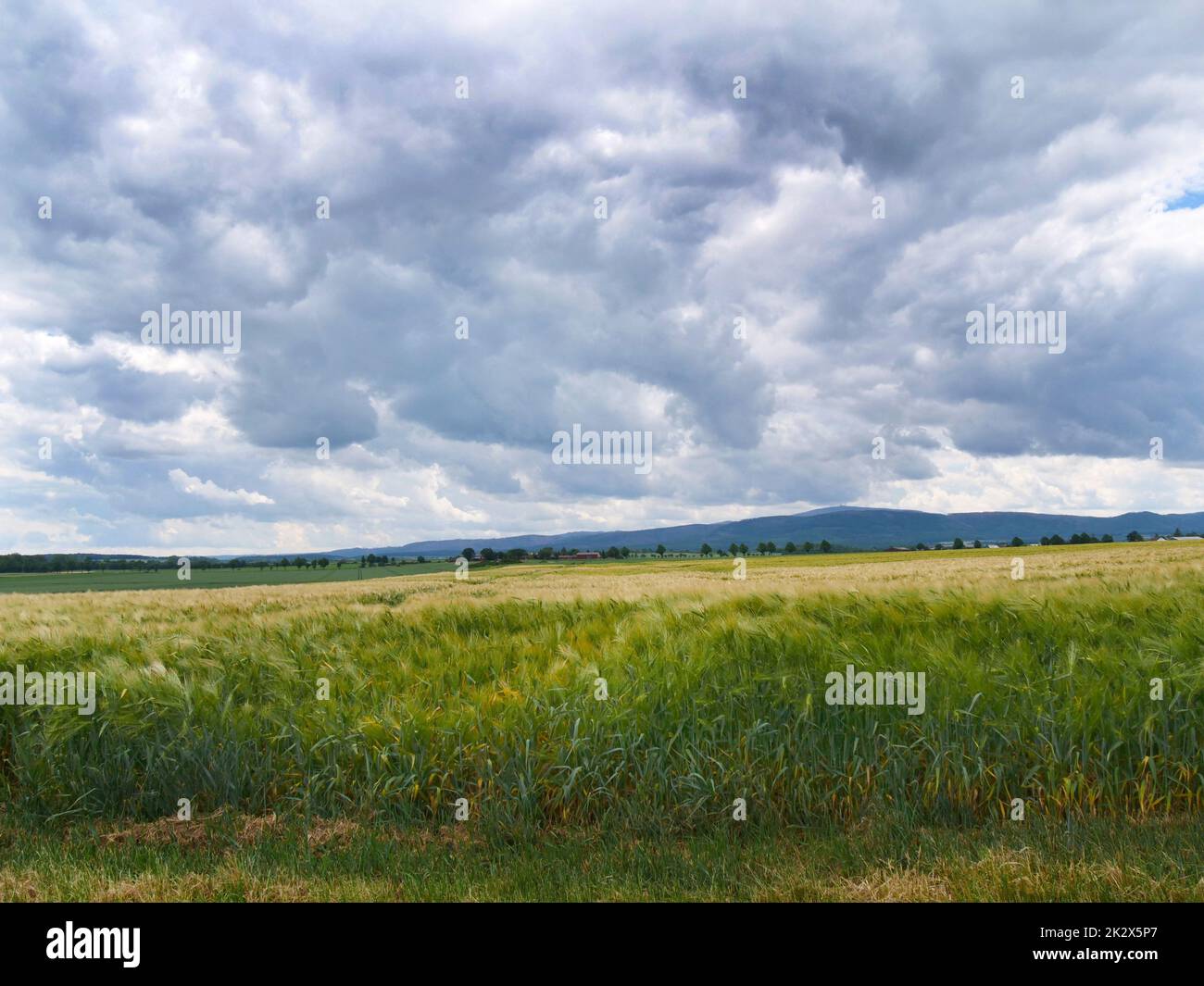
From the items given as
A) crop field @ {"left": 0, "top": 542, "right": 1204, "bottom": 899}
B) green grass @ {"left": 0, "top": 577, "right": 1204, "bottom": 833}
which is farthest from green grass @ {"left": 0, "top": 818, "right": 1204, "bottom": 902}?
green grass @ {"left": 0, "top": 577, "right": 1204, "bottom": 833}

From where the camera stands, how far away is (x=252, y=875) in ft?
18.0

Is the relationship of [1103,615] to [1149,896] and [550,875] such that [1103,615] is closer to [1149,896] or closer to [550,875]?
[1149,896]

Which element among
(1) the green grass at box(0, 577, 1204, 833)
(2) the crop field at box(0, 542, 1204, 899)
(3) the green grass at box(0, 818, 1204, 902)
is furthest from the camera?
(1) the green grass at box(0, 577, 1204, 833)

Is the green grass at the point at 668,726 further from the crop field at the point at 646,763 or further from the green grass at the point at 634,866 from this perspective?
the green grass at the point at 634,866

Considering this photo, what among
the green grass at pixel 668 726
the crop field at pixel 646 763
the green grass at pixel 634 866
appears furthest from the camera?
the green grass at pixel 668 726

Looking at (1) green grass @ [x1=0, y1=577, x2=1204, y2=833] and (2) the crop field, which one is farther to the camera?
(1) green grass @ [x1=0, y1=577, x2=1204, y2=833]

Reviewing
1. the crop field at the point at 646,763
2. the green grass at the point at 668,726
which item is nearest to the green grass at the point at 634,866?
the crop field at the point at 646,763

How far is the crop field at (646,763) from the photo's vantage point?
541 centimetres

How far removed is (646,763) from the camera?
23.1ft

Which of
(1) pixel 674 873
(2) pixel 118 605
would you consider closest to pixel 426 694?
(1) pixel 674 873

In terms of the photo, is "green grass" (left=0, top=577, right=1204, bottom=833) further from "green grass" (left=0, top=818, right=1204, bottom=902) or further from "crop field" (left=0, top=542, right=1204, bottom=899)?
"green grass" (left=0, top=818, right=1204, bottom=902)

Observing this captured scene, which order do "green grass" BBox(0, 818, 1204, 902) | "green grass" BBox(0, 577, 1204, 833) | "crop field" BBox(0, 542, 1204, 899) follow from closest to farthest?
"green grass" BBox(0, 818, 1204, 902)
"crop field" BBox(0, 542, 1204, 899)
"green grass" BBox(0, 577, 1204, 833)

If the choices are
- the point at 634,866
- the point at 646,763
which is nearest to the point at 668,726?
the point at 646,763

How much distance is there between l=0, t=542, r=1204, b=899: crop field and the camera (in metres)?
5.41
